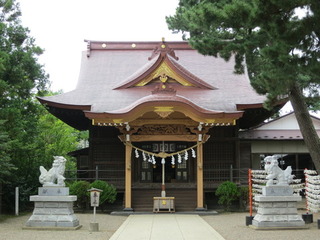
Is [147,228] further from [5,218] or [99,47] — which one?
[99,47]

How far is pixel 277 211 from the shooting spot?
1206cm

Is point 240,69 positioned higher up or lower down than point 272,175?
higher up

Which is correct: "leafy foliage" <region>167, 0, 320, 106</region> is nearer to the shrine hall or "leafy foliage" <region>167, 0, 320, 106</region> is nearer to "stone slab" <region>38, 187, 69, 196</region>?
"stone slab" <region>38, 187, 69, 196</region>

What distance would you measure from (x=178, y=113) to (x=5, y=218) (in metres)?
7.62

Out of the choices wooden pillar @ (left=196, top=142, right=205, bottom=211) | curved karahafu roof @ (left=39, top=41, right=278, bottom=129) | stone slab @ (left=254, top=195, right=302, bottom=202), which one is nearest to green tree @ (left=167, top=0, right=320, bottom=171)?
stone slab @ (left=254, top=195, right=302, bottom=202)

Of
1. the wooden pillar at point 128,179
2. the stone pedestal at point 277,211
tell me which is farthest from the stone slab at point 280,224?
the wooden pillar at point 128,179

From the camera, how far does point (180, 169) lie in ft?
62.2

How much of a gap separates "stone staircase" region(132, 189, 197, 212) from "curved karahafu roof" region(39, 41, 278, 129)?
10.7 feet

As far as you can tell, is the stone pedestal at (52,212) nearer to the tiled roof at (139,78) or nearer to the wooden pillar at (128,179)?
the wooden pillar at (128,179)

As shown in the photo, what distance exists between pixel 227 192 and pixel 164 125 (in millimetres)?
3695

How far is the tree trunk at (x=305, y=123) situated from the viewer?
9446mm

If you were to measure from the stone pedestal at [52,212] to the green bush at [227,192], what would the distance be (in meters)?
6.66

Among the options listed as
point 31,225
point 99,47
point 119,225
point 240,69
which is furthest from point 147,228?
point 99,47

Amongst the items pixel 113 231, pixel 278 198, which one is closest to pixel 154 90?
pixel 113 231
